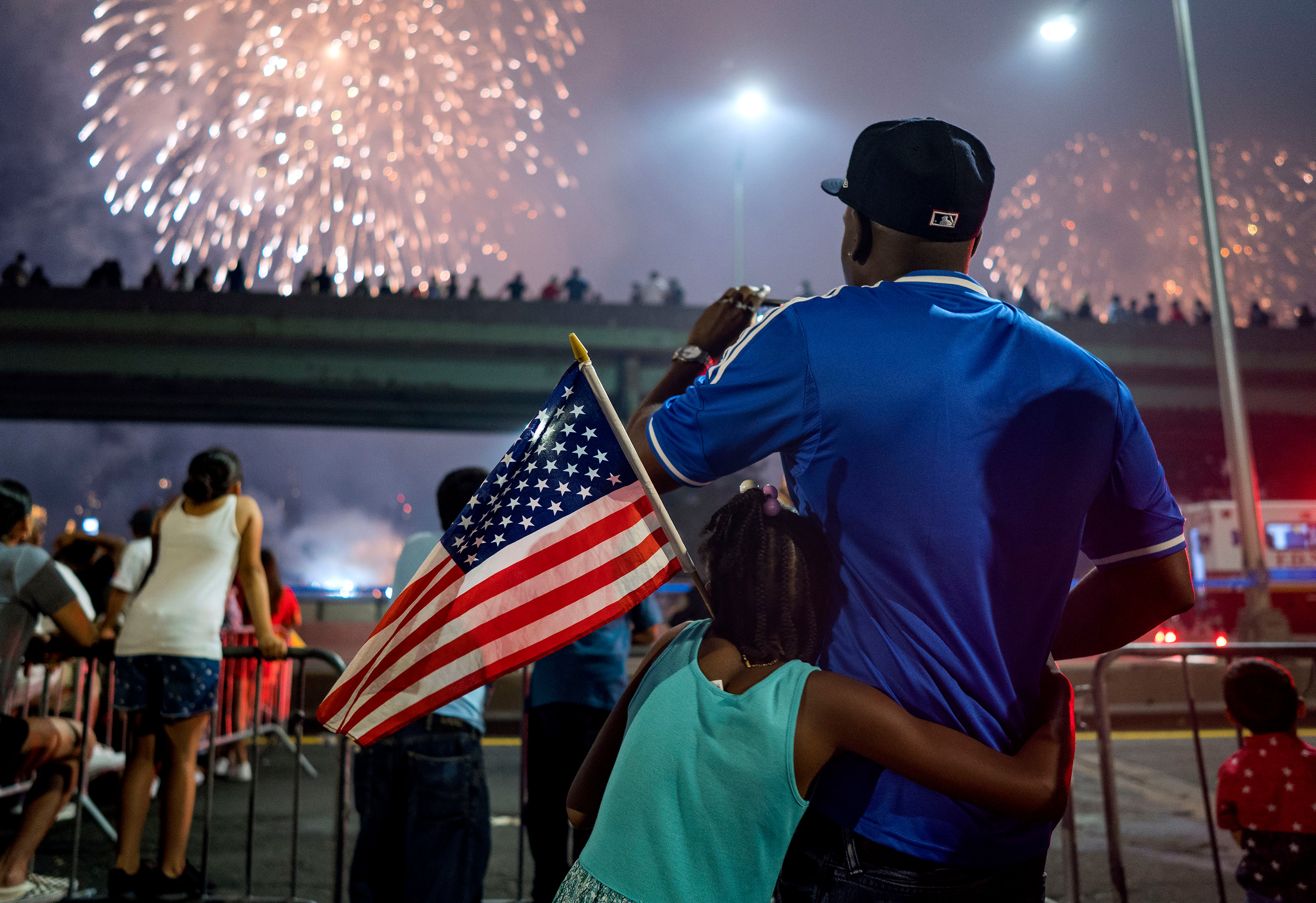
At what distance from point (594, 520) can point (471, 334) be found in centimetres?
3224

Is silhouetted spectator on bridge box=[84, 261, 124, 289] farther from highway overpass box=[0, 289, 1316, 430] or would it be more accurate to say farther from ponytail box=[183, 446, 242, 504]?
ponytail box=[183, 446, 242, 504]

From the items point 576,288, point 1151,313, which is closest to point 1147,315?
point 1151,313

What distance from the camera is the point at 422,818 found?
4145 millimetres

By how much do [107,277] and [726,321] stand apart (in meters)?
35.4

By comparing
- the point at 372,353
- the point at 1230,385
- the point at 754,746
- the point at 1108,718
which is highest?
the point at 372,353

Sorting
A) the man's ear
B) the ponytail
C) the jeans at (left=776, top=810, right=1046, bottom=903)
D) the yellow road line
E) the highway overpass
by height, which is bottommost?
the yellow road line

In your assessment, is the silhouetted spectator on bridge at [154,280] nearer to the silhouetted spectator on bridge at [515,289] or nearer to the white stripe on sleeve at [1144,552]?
the silhouetted spectator on bridge at [515,289]

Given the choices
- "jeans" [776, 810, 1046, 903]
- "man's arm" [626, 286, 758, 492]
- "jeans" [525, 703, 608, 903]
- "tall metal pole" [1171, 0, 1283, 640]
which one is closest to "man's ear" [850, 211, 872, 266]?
"man's arm" [626, 286, 758, 492]

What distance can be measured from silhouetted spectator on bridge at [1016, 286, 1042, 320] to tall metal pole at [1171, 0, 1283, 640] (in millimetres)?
16829

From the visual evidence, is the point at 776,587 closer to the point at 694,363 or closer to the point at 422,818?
the point at 694,363

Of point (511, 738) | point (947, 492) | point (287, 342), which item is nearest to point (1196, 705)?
point (511, 738)

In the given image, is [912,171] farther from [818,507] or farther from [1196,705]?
[1196,705]

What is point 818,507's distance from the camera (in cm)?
187

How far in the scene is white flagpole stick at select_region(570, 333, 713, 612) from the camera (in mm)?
1957
